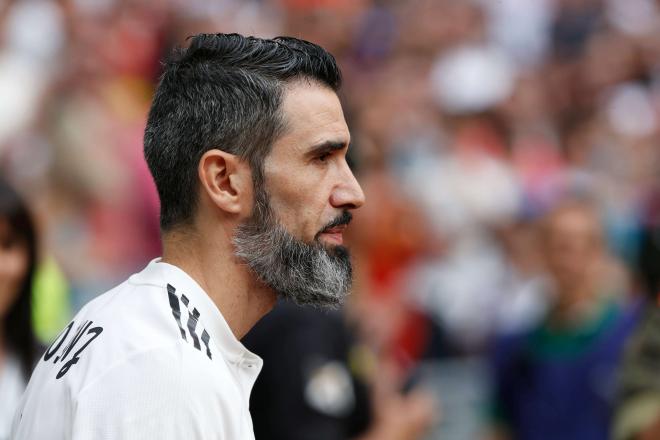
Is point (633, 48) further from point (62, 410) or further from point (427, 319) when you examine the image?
point (62, 410)

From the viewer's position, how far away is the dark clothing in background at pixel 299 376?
14.5ft

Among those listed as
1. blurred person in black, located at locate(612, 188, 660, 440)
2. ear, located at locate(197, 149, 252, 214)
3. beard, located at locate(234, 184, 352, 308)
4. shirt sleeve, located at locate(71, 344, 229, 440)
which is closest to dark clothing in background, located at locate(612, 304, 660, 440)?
blurred person in black, located at locate(612, 188, 660, 440)

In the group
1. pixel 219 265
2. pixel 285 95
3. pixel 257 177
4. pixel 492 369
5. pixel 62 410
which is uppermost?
pixel 285 95

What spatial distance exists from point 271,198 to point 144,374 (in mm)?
673

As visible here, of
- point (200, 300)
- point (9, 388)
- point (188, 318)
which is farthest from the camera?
point (9, 388)

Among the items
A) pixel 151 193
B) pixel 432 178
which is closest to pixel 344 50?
pixel 432 178

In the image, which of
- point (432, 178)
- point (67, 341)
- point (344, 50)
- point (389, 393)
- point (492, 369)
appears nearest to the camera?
point (67, 341)

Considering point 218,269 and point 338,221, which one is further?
point 338,221

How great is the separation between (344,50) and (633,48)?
2994 mm

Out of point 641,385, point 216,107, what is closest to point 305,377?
point 641,385

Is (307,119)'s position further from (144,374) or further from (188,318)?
(144,374)

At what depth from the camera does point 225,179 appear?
8.89ft

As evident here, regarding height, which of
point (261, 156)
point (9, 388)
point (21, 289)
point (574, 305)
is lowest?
point (574, 305)

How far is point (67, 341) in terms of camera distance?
8.38ft
